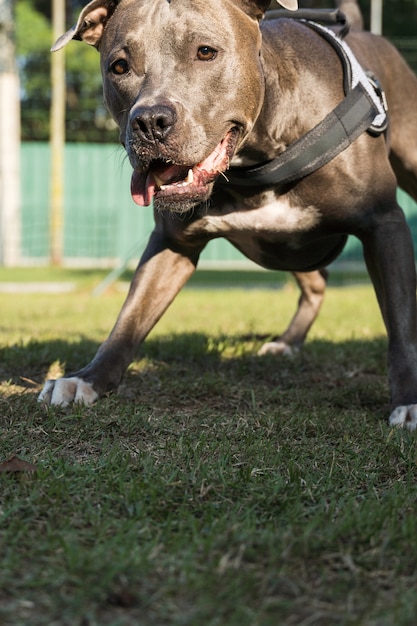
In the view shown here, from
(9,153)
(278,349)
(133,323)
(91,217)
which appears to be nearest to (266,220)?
(133,323)

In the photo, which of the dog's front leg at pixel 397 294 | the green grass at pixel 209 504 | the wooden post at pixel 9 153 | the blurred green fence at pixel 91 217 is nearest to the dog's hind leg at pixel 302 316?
the green grass at pixel 209 504

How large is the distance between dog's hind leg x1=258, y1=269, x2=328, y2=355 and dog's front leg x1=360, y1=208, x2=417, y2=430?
1482mm

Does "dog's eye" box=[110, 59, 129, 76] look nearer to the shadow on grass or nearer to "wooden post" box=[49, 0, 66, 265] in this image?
the shadow on grass

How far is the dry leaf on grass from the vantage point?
244 centimetres

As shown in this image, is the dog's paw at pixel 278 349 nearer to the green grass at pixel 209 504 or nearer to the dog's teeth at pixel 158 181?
the green grass at pixel 209 504

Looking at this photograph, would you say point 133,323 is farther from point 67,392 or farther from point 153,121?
point 153,121

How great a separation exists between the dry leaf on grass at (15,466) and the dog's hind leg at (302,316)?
254 cm

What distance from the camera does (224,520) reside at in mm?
2109

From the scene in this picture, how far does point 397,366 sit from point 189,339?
201 centimetres

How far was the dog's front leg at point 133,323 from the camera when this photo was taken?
11.1ft

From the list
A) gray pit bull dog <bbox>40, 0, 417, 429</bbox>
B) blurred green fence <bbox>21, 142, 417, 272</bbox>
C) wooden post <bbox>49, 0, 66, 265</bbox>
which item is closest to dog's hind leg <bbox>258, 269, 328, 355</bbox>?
gray pit bull dog <bbox>40, 0, 417, 429</bbox>

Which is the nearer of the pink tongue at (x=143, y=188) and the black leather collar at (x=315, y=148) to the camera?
the pink tongue at (x=143, y=188)

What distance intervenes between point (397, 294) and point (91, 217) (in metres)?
18.2

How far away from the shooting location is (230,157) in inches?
129
